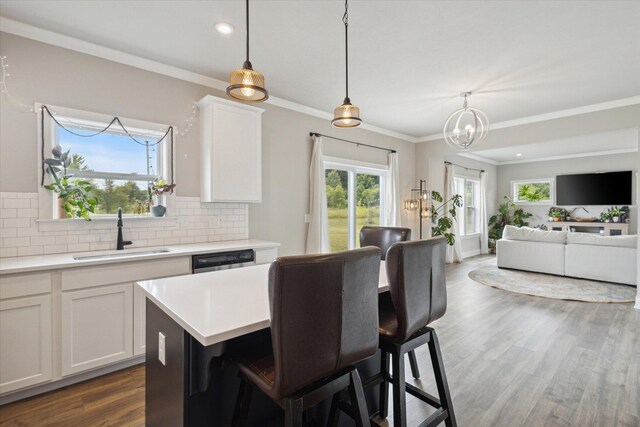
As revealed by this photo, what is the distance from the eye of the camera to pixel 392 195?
577cm

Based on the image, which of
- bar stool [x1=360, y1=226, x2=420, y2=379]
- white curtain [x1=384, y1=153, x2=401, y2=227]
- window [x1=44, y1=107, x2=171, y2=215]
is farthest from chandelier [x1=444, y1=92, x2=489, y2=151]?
window [x1=44, y1=107, x2=171, y2=215]

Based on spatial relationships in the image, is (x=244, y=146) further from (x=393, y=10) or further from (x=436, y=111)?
(x=436, y=111)

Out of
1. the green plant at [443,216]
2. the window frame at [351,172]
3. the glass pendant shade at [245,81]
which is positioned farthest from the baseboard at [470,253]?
the glass pendant shade at [245,81]

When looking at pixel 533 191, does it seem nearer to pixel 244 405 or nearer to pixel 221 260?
pixel 221 260

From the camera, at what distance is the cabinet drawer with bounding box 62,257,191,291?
2295 mm

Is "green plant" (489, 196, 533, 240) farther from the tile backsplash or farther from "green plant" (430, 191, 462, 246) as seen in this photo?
the tile backsplash

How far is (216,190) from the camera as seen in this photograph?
330 centimetres

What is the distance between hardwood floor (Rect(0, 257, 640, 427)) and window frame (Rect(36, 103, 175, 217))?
4.74 ft

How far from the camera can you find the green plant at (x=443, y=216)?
6.62 m

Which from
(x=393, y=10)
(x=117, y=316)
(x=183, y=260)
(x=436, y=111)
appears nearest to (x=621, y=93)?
(x=436, y=111)

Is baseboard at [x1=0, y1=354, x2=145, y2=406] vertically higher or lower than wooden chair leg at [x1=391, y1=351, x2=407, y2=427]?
lower

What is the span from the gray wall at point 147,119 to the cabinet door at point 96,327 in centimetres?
106

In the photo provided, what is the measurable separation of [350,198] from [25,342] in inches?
164

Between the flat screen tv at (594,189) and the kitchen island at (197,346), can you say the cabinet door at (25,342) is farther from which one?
the flat screen tv at (594,189)
